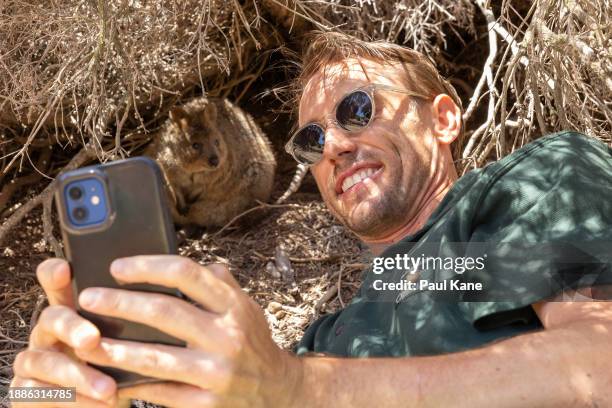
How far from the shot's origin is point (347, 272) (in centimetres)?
471

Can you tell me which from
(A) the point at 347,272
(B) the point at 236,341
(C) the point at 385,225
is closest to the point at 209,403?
(B) the point at 236,341

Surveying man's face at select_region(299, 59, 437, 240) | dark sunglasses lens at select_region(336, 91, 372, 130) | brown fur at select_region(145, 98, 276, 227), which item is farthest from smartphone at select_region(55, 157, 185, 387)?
brown fur at select_region(145, 98, 276, 227)

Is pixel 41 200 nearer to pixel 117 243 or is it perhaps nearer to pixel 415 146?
pixel 415 146

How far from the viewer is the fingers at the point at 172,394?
132cm

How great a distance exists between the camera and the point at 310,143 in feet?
10.4

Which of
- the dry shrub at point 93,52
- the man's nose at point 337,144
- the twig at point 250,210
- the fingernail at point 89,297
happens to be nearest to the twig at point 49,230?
the dry shrub at point 93,52

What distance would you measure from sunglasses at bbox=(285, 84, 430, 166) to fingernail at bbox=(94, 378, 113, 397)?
6.06ft

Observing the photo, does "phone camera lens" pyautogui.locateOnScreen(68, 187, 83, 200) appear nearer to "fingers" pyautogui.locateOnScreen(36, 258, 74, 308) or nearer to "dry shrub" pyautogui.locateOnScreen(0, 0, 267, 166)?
"fingers" pyautogui.locateOnScreen(36, 258, 74, 308)

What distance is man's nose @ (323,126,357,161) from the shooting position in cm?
298

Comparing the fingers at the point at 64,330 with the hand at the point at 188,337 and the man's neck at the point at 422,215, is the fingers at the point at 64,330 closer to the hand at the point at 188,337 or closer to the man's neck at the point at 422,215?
the hand at the point at 188,337

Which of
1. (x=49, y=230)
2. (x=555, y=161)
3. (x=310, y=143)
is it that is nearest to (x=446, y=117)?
(x=310, y=143)

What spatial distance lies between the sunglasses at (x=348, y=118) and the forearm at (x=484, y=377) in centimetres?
152

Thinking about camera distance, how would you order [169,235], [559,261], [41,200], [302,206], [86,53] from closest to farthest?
[169,235] < [559,261] < [86,53] < [41,200] < [302,206]

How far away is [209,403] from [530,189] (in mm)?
1179
